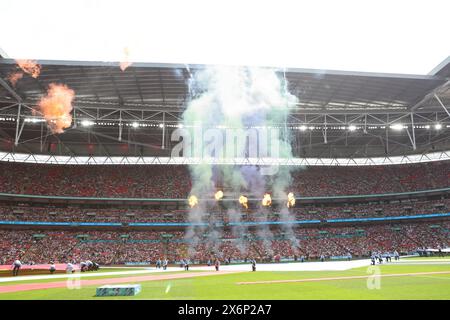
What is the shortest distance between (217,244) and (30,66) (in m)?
31.4

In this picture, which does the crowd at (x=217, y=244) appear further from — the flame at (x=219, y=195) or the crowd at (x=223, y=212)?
the flame at (x=219, y=195)

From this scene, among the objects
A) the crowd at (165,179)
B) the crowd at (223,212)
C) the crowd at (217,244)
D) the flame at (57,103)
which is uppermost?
the flame at (57,103)

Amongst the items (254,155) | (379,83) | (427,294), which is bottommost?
(427,294)

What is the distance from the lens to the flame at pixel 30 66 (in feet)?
111

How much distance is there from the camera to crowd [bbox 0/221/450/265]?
4594cm

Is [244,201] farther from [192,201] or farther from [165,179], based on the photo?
[165,179]

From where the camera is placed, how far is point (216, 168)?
61.8 meters

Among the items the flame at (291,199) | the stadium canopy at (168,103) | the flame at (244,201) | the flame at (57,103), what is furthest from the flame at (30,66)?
the flame at (291,199)

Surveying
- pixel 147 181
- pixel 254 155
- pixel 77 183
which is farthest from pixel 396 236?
pixel 77 183

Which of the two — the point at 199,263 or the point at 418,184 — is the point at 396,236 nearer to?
the point at 418,184

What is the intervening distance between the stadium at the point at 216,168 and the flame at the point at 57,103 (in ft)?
0.73

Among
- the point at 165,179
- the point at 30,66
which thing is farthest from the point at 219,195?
the point at 30,66
